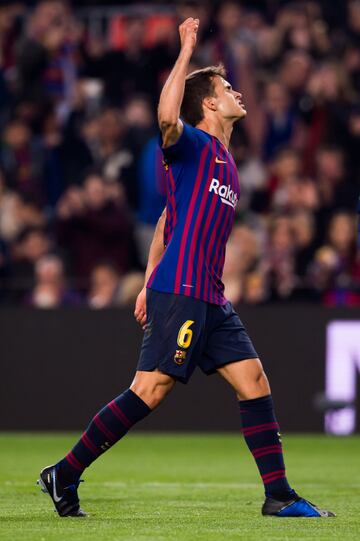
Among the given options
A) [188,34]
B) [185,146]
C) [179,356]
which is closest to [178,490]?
[179,356]

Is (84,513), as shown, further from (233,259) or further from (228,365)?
(233,259)

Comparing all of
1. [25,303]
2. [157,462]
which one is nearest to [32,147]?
[25,303]

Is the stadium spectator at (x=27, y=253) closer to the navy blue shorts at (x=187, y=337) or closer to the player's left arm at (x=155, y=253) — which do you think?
the player's left arm at (x=155, y=253)

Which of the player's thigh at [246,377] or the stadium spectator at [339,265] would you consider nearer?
the player's thigh at [246,377]

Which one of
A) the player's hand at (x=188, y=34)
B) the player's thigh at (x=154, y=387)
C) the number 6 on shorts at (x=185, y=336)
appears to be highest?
the player's hand at (x=188, y=34)

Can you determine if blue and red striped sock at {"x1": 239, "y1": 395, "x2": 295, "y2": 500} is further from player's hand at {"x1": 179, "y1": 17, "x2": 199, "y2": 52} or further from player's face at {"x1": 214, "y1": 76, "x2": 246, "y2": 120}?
player's hand at {"x1": 179, "y1": 17, "x2": 199, "y2": 52}

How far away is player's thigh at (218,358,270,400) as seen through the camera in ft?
21.8

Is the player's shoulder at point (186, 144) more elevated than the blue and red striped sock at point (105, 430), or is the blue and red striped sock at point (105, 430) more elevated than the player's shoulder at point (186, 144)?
the player's shoulder at point (186, 144)

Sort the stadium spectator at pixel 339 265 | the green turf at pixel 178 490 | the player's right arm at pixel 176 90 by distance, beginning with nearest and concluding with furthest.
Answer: the green turf at pixel 178 490 < the player's right arm at pixel 176 90 < the stadium spectator at pixel 339 265

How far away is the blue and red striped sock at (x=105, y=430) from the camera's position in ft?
21.4

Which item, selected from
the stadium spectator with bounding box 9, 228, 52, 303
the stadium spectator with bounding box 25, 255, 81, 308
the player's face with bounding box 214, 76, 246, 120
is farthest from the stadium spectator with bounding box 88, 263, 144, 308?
the player's face with bounding box 214, 76, 246, 120

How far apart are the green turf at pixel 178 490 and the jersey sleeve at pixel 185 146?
5.55 ft

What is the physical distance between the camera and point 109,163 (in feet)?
49.1

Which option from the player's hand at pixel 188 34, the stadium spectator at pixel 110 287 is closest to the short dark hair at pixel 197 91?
the player's hand at pixel 188 34
